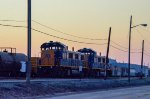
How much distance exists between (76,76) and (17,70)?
14.3 metres

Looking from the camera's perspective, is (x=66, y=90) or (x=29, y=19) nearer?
(x=29, y=19)

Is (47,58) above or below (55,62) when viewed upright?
above

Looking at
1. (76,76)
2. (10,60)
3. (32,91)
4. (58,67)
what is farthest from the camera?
(76,76)

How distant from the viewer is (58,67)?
166 feet

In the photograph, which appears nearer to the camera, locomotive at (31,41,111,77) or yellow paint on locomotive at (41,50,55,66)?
locomotive at (31,41,111,77)

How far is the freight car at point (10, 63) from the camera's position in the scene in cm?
4169

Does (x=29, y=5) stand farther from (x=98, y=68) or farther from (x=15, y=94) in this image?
(x=98, y=68)

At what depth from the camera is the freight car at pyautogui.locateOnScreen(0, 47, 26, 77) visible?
1641 inches

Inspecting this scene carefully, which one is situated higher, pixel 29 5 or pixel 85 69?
pixel 29 5

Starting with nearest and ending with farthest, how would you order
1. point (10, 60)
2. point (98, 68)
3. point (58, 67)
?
1. point (10, 60)
2. point (58, 67)
3. point (98, 68)

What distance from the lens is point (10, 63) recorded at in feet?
140

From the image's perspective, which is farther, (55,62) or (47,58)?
(47,58)

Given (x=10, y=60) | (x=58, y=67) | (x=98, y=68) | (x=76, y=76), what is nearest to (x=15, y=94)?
(x=10, y=60)

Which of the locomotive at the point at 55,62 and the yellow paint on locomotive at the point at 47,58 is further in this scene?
the yellow paint on locomotive at the point at 47,58
